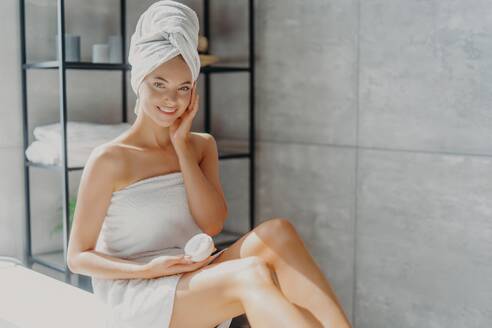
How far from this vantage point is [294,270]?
160 centimetres

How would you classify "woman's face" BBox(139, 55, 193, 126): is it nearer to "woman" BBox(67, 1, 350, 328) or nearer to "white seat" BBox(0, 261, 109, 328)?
"woman" BBox(67, 1, 350, 328)

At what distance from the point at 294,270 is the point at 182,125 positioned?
1.75ft

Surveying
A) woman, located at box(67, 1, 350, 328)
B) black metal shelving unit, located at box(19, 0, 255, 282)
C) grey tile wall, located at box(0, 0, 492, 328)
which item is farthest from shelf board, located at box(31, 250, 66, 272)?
woman, located at box(67, 1, 350, 328)

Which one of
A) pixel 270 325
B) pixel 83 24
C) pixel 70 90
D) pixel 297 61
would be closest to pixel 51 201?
pixel 70 90

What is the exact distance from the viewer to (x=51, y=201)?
2.66 m

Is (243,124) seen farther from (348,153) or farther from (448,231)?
(448,231)

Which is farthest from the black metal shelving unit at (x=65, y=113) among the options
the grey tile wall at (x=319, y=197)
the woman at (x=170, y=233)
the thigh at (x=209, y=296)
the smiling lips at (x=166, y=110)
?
the thigh at (x=209, y=296)

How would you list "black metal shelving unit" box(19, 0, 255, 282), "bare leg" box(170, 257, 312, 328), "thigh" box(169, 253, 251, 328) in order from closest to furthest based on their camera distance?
"bare leg" box(170, 257, 312, 328)
"thigh" box(169, 253, 251, 328)
"black metal shelving unit" box(19, 0, 255, 282)

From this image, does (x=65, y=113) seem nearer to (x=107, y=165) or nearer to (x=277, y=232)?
(x=107, y=165)

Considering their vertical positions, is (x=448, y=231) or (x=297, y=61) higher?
(x=297, y=61)

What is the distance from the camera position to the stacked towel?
2.41m

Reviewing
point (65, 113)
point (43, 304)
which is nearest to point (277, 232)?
point (43, 304)

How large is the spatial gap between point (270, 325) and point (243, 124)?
5.48ft

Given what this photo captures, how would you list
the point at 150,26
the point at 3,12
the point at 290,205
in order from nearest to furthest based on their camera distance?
the point at 150,26
the point at 3,12
the point at 290,205
